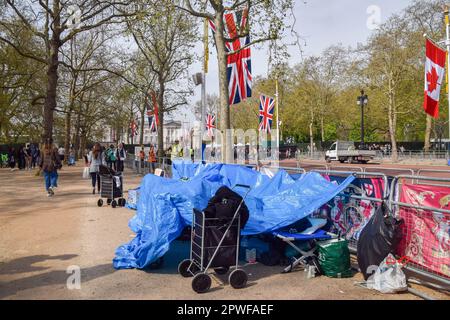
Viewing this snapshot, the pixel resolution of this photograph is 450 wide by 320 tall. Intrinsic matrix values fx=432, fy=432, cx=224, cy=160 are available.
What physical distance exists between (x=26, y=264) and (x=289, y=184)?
185 inches

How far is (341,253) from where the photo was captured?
6.11m

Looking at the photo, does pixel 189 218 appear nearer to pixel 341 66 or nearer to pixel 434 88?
pixel 434 88

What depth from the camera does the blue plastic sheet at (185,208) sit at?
6234 mm

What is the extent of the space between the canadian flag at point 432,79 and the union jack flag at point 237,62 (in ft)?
26.3

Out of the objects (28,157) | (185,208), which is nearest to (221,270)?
(185,208)

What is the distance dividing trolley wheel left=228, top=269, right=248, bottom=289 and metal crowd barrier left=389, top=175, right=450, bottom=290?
2.17 meters

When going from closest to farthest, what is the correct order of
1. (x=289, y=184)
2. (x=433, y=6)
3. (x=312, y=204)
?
(x=312, y=204) < (x=289, y=184) < (x=433, y=6)

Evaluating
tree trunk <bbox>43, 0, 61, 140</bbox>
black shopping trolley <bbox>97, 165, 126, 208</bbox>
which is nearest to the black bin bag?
black shopping trolley <bbox>97, 165, 126, 208</bbox>

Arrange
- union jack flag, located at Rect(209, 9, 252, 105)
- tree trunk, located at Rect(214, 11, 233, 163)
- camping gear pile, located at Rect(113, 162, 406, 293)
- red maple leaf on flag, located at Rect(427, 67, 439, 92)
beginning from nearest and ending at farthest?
camping gear pile, located at Rect(113, 162, 406, 293)
tree trunk, located at Rect(214, 11, 233, 163)
union jack flag, located at Rect(209, 9, 252, 105)
red maple leaf on flag, located at Rect(427, 67, 439, 92)

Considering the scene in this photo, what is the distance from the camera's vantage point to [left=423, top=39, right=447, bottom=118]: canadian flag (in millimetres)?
19125

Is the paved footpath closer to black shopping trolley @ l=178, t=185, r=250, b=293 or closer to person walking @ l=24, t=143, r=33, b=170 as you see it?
black shopping trolley @ l=178, t=185, r=250, b=293

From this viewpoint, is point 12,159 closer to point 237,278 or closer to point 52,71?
point 52,71

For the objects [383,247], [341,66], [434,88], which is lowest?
[383,247]

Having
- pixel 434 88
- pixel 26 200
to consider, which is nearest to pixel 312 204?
pixel 26 200
